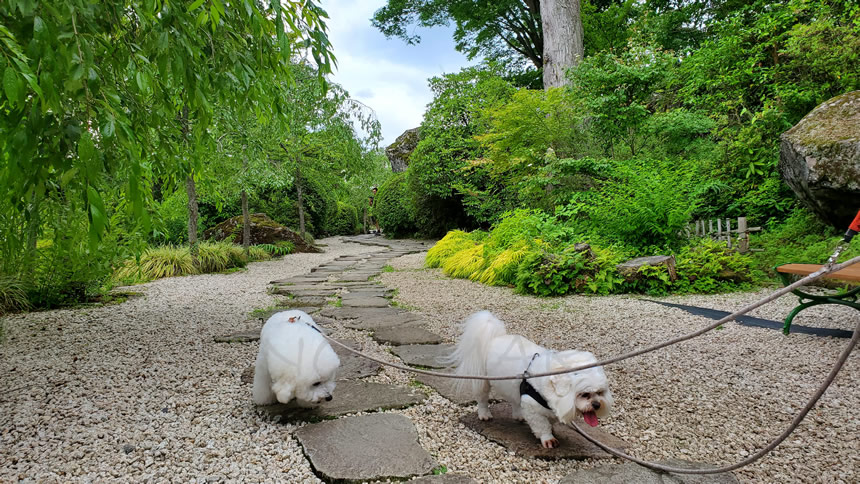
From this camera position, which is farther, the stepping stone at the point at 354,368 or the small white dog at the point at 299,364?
the stepping stone at the point at 354,368

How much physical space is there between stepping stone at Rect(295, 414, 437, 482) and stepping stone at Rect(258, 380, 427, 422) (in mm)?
104

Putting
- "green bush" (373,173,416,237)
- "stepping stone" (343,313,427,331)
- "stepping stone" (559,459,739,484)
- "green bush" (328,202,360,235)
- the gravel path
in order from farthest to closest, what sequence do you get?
"green bush" (328,202,360,235), "green bush" (373,173,416,237), "stepping stone" (343,313,427,331), the gravel path, "stepping stone" (559,459,739,484)

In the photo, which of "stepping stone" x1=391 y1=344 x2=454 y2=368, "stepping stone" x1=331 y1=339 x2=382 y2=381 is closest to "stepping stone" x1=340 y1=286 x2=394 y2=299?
"stepping stone" x1=391 y1=344 x2=454 y2=368

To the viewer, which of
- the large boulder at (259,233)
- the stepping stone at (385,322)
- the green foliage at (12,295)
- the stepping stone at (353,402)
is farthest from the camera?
the large boulder at (259,233)

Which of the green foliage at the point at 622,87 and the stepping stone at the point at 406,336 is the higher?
the green foliage at the point at 622,87

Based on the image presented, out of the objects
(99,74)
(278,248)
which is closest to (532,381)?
(99,74)

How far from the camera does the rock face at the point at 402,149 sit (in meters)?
18.2

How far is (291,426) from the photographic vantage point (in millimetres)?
2131

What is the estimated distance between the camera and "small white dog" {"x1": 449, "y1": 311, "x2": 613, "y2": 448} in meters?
1.69

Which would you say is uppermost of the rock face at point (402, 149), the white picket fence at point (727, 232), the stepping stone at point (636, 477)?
the rock face at point (402, 149)

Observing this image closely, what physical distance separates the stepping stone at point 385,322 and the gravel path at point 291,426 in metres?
0.15

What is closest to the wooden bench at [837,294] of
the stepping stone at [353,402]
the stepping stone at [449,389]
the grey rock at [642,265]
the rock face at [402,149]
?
the grey rock at [642,265]

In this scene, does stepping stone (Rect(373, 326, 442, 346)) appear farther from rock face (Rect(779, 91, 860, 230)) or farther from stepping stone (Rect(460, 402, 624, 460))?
rock face (Rect(779, 91, 860, 230))

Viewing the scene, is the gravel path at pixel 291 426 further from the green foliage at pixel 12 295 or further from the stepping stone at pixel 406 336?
the green foliage at pixel 12 295
